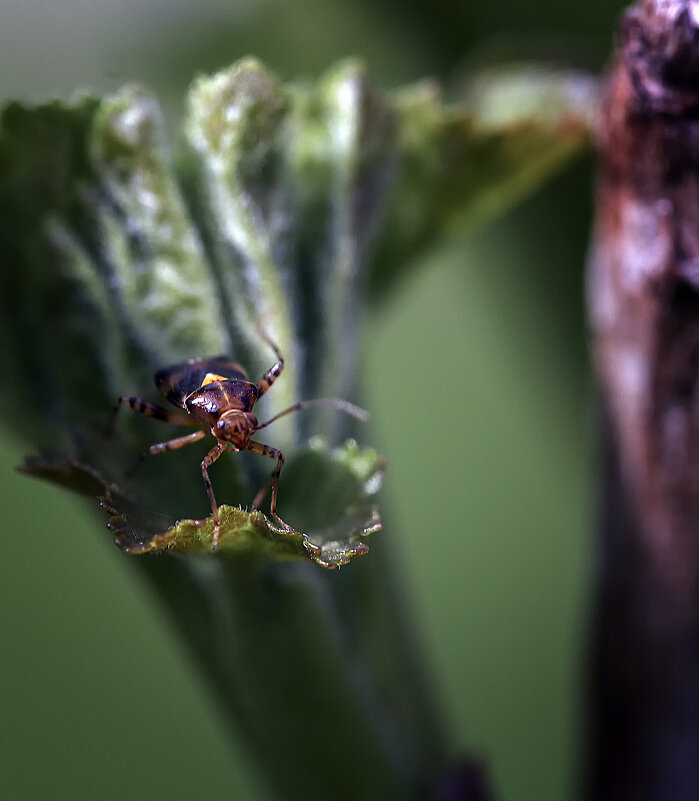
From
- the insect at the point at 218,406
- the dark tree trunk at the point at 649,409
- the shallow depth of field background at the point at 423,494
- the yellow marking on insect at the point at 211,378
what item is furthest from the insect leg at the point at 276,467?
the shallow depth of field background at the point at 423,494

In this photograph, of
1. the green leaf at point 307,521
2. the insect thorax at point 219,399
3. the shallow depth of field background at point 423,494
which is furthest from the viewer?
the shallow depth of field background at point 423,494

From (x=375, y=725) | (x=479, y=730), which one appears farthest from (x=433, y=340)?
(x=375, y=725)

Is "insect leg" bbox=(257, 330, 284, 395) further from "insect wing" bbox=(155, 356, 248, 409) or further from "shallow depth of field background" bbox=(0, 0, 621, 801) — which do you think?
"shallow depth of field background" bbox=(0, 0, 621, 801)

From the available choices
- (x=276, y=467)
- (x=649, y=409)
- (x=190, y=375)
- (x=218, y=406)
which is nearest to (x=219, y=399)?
(x=218, y=406)

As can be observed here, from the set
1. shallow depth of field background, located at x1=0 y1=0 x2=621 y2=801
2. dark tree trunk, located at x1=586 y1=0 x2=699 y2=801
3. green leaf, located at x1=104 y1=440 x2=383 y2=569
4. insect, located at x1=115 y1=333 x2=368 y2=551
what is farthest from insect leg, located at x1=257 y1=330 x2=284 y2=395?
shallow depth of field background, located at x1=0 y1=0 x2=621 y2=801

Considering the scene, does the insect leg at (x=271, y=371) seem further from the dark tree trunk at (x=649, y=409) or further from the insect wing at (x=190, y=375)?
the dark tree trunk at (x=649, y=409)
